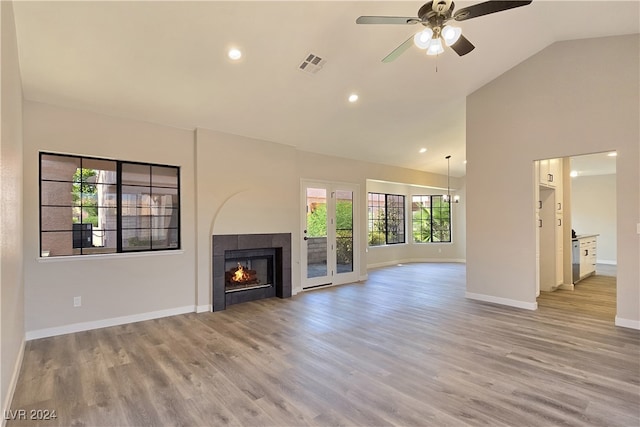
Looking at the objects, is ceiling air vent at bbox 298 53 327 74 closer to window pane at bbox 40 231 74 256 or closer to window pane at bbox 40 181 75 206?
window pane at bbox 40 181 75 206

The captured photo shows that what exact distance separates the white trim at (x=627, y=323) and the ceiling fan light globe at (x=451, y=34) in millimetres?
4053

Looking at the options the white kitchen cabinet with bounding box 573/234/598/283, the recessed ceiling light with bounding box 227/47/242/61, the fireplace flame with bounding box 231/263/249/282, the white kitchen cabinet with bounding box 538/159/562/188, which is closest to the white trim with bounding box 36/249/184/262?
the fireplace flame with bounding box 231/263/249/282

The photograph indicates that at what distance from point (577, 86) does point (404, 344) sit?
13.7 ft

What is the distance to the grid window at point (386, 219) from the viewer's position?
9.34 m

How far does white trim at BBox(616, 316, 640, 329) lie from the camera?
3856 mm

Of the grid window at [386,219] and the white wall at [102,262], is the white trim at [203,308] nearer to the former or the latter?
→ the white wall at [102,262]

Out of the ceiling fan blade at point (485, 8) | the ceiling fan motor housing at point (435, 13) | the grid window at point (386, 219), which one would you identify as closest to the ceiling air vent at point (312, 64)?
the ceiling fan motor housing at point (435, 13)

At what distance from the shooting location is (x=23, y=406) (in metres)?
2.34

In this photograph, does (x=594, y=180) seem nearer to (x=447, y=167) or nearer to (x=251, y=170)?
(x=447, y=167)

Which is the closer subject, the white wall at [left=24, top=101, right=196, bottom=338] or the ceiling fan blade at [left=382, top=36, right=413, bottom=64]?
the ceiling fan blade at [left=382, top=36, right=413, bottom=64]

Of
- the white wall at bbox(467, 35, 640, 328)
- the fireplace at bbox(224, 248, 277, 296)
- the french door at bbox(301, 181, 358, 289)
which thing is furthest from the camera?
the french door at bbox(301, 181, 358, 289)

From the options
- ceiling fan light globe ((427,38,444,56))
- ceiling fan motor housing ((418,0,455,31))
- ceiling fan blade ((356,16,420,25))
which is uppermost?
ceiling fan motor housing ((418,0,455,31))

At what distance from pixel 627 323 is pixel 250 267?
536 centimetres

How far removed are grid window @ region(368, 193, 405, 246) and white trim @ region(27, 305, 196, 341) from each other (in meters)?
5.85
